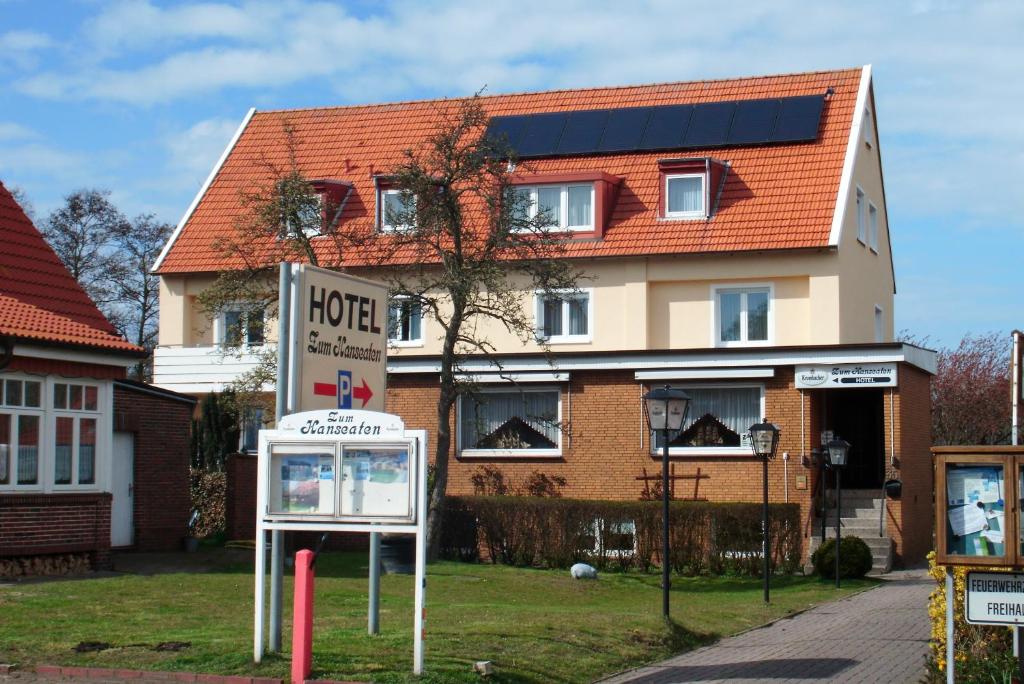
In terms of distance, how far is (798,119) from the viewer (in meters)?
34.7

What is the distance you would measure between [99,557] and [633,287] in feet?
48.9

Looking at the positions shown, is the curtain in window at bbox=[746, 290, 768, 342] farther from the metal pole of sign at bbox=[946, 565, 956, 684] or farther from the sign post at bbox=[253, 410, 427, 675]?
the metal pole of sign at bbox=[946, 565, 956, 684]

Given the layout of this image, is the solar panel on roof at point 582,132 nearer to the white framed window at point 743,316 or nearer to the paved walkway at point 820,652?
the white framed window at point 743,316

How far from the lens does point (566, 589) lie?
872 inches

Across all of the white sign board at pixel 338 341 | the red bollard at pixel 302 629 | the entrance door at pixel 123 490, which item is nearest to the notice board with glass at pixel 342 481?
the red bollard at pixel 302 629

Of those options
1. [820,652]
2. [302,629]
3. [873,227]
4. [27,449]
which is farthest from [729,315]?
[302,629]

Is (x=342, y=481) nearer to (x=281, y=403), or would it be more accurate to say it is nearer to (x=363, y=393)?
(x=281, y=403)

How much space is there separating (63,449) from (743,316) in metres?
16.3

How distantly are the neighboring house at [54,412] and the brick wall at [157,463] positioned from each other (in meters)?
0.18

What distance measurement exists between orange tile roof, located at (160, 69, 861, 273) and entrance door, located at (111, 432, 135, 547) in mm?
4661

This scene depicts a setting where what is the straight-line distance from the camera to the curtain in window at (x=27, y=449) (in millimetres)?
21375

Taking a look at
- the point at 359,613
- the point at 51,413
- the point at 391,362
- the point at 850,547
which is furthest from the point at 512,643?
the point at 391,362

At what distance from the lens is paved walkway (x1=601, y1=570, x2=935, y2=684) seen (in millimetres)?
13758

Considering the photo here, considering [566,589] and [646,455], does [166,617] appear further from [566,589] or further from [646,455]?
[646,455]
